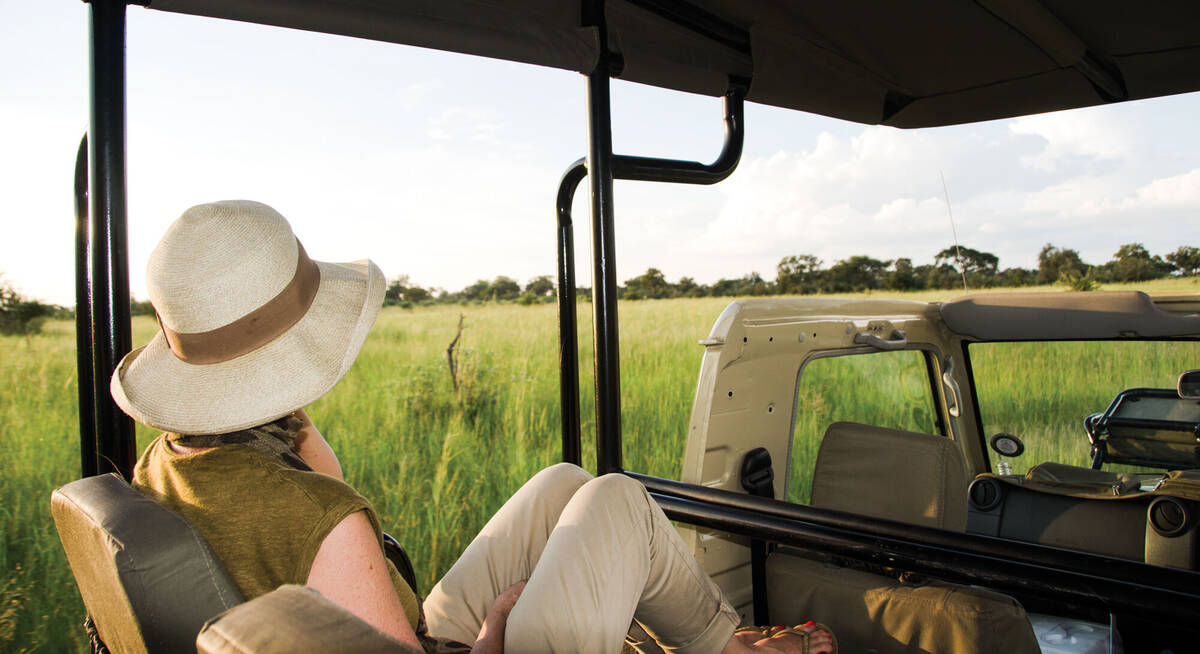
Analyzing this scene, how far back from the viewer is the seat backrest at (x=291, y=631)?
0.63 metres

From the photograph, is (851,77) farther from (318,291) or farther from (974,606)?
(318,291)

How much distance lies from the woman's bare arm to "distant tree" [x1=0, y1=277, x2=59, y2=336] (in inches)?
75.7

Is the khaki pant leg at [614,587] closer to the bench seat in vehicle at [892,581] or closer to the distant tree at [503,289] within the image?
the bench seat in vehicle at [892,581]

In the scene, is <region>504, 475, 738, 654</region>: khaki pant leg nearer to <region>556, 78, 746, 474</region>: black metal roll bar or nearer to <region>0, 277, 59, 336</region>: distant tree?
<region>556, 78, 746, 474</region>: black metal roll bar

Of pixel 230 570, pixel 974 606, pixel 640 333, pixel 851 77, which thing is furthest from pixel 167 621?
pixel 640 333

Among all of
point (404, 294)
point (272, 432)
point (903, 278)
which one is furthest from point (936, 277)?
point (272, 432)

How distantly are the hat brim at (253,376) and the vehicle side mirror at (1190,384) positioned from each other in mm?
2457

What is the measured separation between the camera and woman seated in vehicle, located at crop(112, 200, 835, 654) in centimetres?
99

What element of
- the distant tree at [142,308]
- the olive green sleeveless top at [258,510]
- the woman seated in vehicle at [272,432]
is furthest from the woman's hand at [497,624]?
the distant tree at [142,308]

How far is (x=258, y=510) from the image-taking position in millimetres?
993

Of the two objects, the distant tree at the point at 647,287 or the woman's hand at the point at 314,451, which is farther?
the distant tree at the point at 647,287

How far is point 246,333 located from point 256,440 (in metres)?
0.16

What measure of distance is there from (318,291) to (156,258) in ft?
0.75

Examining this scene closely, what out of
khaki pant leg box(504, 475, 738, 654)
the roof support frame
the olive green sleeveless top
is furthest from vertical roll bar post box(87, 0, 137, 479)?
khaki pant leg box(504, 475, 738, 654)
